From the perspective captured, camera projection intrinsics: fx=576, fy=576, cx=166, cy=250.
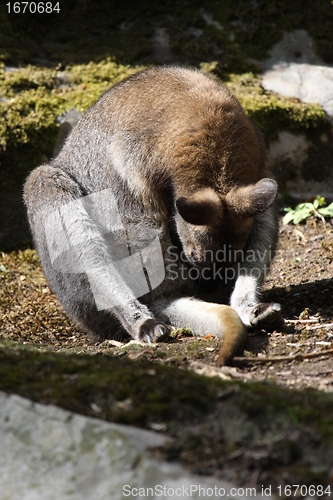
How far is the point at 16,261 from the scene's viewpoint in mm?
8016

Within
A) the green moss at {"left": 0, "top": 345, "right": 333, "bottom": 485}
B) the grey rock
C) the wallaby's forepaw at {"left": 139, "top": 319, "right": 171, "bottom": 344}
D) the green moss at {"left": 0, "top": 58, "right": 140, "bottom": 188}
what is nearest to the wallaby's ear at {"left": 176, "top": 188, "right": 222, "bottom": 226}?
the wallaby's forepaw at {"left": 139, "top": 319, "right": 171, "bottom": 344}

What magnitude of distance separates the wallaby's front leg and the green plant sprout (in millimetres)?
1915

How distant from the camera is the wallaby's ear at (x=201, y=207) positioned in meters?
4.71

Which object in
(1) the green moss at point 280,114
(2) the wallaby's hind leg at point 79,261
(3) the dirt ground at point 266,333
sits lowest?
(3) the dirt ground at point 266,333

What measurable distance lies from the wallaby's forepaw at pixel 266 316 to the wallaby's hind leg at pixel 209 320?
0.66ft

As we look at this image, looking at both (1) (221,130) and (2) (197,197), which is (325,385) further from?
(1) (221,130)

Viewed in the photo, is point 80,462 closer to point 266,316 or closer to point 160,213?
point 266,316

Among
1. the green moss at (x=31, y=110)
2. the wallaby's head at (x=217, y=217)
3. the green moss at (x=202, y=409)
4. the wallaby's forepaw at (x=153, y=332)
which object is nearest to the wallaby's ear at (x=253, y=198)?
the wallaby's head at (x=217, y=217)

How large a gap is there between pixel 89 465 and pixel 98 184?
377 cm

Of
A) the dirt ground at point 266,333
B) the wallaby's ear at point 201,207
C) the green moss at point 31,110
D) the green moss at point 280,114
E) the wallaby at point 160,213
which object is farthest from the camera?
the green moss at point 280,114

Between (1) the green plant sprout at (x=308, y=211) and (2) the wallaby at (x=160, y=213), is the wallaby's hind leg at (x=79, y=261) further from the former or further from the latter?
(1) the green plant sprout at (x=308, y=211)

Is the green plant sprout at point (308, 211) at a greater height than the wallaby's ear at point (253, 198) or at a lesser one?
lesser

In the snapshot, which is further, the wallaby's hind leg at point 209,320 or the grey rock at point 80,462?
the wallaby's hind leg at point 209,320

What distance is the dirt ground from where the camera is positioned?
402 cm
